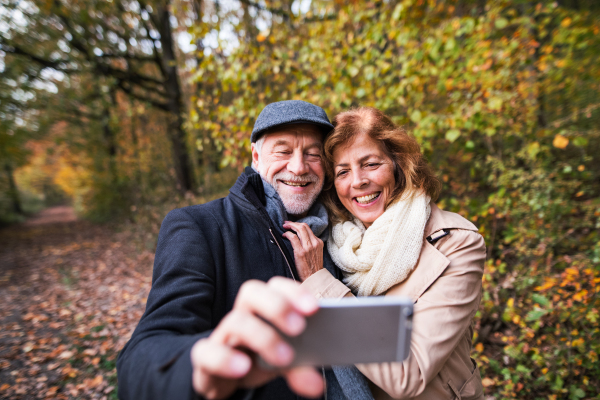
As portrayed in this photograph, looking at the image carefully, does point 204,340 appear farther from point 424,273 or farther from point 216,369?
point 424,273

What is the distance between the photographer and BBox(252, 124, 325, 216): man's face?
184cm

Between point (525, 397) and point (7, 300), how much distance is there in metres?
8.72

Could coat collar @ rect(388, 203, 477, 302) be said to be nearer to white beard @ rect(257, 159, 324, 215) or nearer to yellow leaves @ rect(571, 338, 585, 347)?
white beard @ rect(257, 159, 324, 215)

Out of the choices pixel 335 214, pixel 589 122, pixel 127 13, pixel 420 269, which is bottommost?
pixel 420 269

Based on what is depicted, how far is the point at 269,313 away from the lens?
57 cm

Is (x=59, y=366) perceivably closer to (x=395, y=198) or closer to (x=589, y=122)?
Answer: (x=395, y=198)

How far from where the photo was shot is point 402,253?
1517mm

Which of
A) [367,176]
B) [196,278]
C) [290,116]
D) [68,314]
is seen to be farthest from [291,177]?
[68,314]

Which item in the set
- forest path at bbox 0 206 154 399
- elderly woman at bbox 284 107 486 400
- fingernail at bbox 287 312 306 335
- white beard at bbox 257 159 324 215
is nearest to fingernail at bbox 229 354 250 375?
fingernail at bbox 287 312 306 335

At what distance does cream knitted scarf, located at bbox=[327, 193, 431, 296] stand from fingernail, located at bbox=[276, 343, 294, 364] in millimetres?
1049

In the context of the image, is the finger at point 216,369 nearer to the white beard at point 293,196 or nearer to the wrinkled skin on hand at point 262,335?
the wrinkled skin on hand at point 262,335

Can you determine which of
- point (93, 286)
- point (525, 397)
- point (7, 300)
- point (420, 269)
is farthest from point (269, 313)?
point (7, 300)

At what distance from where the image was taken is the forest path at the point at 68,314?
3.54m

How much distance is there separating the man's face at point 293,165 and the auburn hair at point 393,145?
14 cm
